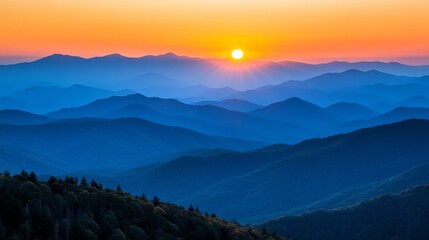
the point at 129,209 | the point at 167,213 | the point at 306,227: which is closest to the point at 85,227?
the point at 129,209

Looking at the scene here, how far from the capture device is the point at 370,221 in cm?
13550

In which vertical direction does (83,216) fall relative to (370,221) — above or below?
below

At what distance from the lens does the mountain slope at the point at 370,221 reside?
128 metres

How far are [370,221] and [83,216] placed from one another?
99.8 metres

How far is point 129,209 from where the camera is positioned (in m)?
62.7

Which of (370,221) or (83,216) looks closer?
(83,216)

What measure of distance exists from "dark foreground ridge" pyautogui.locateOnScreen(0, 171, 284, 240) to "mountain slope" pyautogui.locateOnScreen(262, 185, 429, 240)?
2760 inches

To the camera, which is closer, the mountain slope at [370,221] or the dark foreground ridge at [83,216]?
the dark foreground ridge at [83,216]

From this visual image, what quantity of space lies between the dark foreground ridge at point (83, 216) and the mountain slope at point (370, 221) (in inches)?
2760

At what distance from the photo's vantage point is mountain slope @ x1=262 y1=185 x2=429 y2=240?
128000 millimetres

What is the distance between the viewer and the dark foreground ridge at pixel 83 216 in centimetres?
4806

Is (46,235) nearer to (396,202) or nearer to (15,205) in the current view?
(15,205)

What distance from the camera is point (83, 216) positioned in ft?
173

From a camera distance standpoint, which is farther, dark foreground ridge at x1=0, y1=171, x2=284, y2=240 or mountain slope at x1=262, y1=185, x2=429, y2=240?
mountain slope at x1=262, y1=185, x2=429, y2=240
